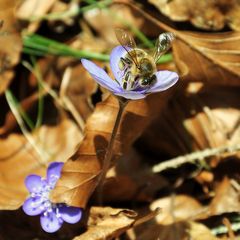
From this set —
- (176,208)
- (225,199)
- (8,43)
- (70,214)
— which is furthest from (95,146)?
(8,43)

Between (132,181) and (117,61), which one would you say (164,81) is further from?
(132,181)

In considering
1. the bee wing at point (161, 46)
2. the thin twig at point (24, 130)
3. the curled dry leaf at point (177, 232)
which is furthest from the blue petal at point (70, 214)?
the bee wing at point (161, 46)

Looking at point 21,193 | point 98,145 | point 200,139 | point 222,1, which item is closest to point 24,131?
point 21,193

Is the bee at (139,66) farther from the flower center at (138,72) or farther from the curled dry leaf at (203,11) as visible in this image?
the curled dry leaf at (203,11)

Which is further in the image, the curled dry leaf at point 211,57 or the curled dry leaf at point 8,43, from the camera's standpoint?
the curled dry leaf at point 8,43

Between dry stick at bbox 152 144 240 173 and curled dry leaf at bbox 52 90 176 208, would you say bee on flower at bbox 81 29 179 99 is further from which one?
dry stick at bbox 152 144 240 173

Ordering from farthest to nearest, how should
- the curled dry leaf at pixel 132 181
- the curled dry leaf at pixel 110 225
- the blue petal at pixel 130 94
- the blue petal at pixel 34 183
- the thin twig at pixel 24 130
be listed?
the thin twig at pixel 24 130
the curled dry leaf at pixel 132 181
the blue petal at pixel 34 183
the curled dry leaf at pixel 110 225
the blue petal at pixel 130 94

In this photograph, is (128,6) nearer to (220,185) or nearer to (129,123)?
(129,123)
